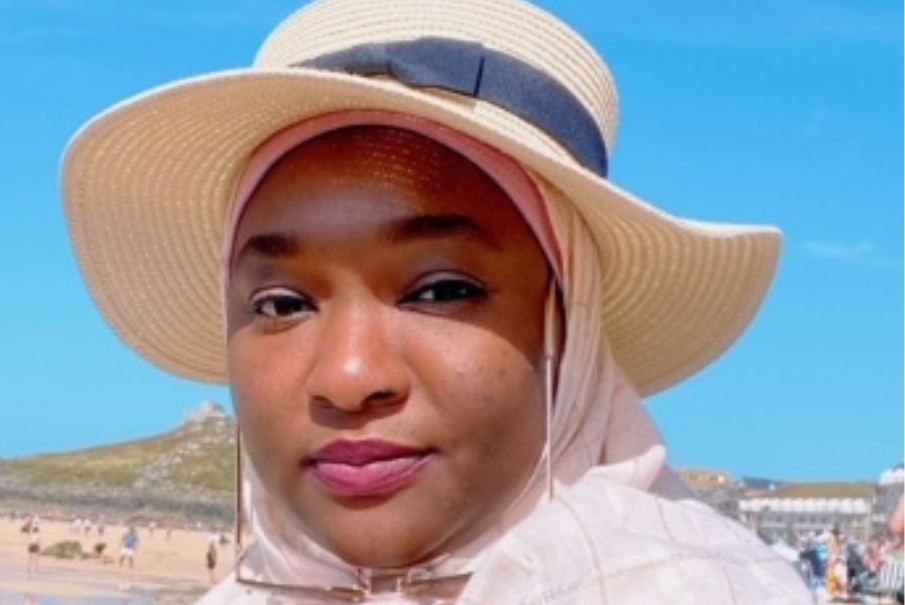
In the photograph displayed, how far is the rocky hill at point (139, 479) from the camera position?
55125mm

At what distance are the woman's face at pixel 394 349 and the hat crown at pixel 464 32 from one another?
156 mm

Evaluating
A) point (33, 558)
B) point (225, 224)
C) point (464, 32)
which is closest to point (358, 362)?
point (464, 32)

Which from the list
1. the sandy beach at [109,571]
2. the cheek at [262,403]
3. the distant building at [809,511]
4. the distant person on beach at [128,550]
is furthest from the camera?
the distant building at [809,511]

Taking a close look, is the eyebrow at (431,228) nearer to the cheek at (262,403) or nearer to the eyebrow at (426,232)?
the eyebrow at (426,232)

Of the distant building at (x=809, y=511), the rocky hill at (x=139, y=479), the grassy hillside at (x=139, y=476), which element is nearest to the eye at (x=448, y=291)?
the distant building at (x=809, y=511)

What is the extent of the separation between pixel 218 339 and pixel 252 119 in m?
0.57

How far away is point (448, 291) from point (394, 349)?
0.09 metres

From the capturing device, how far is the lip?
1.93m

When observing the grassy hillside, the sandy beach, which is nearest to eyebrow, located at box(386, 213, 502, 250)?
the sandy beach

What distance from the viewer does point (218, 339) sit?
2684 millimetres

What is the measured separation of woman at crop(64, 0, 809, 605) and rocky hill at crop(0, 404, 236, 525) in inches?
1966

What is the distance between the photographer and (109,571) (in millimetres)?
34875

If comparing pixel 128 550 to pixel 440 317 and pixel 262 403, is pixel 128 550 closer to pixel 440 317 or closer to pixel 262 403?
pixel 262 403

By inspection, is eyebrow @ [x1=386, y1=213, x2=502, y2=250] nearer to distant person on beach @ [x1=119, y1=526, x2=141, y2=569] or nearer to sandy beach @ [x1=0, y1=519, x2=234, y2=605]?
sandy beach @ [x1=0, y1=519, x2=234, y2=605]
